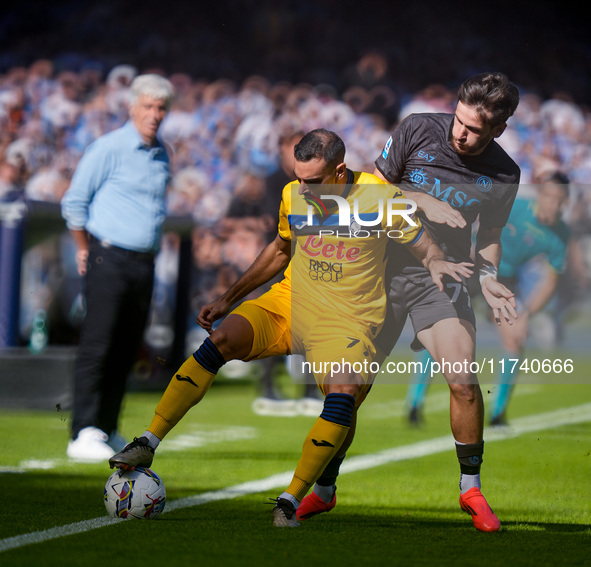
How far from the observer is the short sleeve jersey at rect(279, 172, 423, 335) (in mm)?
3605

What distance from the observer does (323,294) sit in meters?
3.67

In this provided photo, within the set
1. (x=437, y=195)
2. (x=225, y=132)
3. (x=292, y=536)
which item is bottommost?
(x=292, y=536)

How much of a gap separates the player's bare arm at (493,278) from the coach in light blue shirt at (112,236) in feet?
7.00

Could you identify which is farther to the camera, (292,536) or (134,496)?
(134,496)

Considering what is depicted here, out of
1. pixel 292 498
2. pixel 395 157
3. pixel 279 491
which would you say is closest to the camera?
pixel 292 498

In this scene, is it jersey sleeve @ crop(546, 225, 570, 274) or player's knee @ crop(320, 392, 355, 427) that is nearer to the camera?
player's knee @ crop(320, 392, 355, 427)

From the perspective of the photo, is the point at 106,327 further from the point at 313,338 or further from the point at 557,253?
the point at 557,253

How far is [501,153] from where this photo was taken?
12.5 feet

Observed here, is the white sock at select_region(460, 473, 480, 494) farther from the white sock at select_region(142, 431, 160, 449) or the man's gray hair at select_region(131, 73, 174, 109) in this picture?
the man's gray hair at select_region(131, 73, 174, 109)

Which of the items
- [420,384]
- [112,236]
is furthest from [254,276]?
[420,384]

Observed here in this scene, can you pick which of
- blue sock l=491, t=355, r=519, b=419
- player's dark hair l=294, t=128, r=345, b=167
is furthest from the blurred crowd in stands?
player's dark hair l=294, t=128, r=345, b=167

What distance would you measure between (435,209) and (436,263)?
0.22 m

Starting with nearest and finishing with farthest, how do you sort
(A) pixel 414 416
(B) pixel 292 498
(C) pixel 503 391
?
(B) pixel 292 498, (C) pixel 503 391, (A) pixel 414 416

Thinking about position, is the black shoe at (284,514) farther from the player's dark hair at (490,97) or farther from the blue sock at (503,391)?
the blue sock at (503,391)
